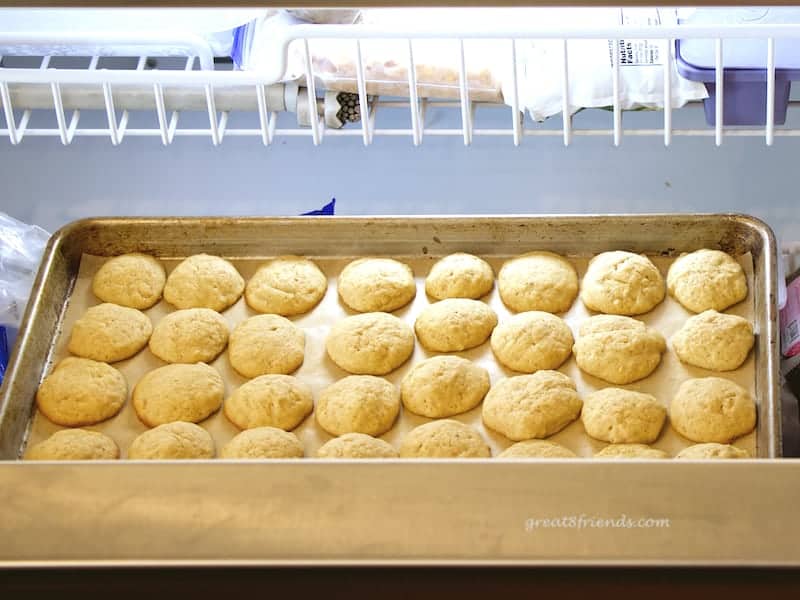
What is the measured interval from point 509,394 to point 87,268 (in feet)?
2.58

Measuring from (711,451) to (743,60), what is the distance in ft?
1.77

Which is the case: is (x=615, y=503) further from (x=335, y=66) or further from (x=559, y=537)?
(x=335, y=66)

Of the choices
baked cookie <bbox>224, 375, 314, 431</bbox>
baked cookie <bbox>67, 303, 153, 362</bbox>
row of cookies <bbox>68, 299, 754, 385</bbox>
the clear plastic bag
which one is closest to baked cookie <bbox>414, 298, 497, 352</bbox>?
row of cookies <bbox>68, 299, 754, 385</bbox>

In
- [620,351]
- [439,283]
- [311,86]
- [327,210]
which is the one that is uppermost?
[311,86]

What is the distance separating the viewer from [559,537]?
2.62 feet

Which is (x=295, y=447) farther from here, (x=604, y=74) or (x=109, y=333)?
(x=604, y=74)

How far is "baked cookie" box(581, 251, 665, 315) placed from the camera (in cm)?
157

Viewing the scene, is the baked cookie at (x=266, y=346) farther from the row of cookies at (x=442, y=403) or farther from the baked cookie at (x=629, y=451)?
the baked cookie at (x=629, y=451)

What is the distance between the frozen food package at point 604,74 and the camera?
4.50 ft

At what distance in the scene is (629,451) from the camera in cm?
135

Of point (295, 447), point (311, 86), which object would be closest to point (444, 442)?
point (295, 447)

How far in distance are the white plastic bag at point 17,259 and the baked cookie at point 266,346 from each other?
39cm

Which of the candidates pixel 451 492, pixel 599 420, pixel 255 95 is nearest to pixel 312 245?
pixel 255 95

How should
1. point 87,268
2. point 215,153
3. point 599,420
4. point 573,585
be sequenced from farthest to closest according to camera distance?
point 215,153, point 87,268, point 599,420, point 573,585
